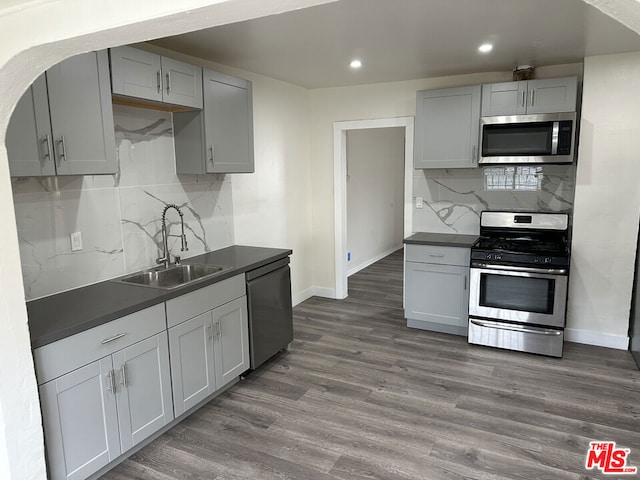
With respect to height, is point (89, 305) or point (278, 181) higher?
point (278, 181)

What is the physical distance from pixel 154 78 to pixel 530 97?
299cm

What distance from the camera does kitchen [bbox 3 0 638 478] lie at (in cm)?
362

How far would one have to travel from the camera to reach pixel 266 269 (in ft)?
11.2

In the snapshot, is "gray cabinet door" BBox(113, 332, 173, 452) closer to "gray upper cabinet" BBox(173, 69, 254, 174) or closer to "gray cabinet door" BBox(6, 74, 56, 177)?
"gray cabinet door" BBox(6, 74, 56, 177)

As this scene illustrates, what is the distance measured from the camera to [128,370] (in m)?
2.32

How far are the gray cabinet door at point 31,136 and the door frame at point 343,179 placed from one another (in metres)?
3.27

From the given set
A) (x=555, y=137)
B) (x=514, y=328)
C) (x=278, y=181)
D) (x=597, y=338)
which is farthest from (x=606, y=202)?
(x=278, y=181)

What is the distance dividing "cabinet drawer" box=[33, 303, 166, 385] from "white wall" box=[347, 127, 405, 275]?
412 cm

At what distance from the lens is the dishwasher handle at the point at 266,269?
325 cm

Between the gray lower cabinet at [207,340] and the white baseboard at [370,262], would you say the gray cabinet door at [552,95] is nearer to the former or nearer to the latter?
the gray lower cabinet at [207,340]

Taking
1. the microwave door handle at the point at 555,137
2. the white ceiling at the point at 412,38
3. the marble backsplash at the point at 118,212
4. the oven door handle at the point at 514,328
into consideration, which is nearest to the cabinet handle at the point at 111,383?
A: the marble backsplash at the point at 118,212

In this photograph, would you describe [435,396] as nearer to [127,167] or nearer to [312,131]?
[127,167]

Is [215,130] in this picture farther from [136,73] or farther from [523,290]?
[523,290]

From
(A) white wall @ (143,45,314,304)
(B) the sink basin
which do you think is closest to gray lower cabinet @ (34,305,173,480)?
(B) the sink basin
